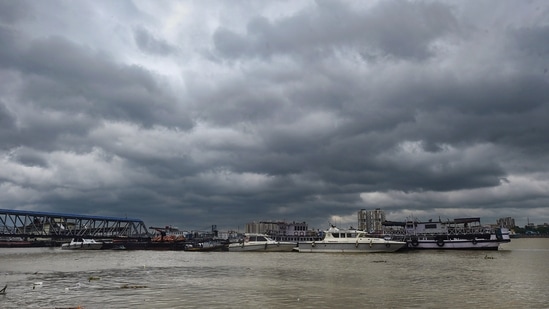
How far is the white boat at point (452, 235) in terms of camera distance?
8081 cm

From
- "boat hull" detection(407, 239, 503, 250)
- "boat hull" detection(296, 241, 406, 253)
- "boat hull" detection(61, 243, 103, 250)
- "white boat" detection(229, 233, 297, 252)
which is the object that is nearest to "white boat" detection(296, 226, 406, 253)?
"boat hull" detection(296, 241, 406, 253)

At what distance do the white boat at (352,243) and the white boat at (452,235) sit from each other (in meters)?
16.2

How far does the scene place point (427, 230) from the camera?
96.8 meters

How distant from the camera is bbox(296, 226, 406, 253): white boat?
71.6 m

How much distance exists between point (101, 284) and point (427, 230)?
82763 mm

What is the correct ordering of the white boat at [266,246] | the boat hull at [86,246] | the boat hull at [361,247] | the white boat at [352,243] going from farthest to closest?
the boat hull at [86,246]
the white boat at [266,246]
the white boat at [352,243]
the boat hull at [361,247]

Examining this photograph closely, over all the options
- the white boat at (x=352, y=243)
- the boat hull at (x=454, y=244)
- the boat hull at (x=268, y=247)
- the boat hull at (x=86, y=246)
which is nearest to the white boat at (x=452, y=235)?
the boat hull at (x=454, y=244)

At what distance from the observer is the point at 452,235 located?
86.2m

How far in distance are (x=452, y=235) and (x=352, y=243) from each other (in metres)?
27.1

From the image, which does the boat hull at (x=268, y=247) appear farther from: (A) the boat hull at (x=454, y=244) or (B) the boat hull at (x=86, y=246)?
(B) the boat hull at (x=86, y=246)

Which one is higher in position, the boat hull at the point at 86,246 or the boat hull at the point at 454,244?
the boat hull at the point at 454,244

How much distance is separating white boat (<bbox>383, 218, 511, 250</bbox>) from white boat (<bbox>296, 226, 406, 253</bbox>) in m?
16.2

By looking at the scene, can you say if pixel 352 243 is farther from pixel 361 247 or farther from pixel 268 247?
pixel 268 247

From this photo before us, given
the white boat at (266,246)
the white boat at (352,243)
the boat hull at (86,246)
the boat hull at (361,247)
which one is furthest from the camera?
the boat hull at (86,246)
